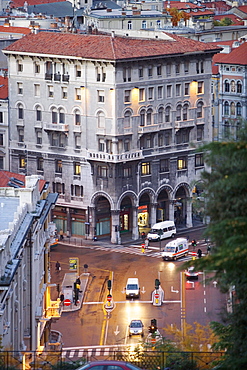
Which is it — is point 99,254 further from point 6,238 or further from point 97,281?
point 6,238

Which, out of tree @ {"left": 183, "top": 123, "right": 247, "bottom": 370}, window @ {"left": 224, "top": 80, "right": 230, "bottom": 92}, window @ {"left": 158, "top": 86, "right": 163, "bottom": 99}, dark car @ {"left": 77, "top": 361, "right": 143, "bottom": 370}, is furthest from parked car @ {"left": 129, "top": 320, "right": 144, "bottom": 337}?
window @ {"left": 224, "top": 80, "right": 230, "bottom": 92}

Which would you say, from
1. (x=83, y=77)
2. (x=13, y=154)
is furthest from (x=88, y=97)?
(x=13, y=154)

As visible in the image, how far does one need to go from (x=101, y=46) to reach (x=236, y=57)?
39.8m

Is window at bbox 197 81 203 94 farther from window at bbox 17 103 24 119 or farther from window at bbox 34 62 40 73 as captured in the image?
window at bbox 17 103 24 119

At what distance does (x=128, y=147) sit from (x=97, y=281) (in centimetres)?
2233

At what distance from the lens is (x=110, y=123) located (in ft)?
453

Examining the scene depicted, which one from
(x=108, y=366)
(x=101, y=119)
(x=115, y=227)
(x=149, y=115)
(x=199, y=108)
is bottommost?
(x=108, y=366)

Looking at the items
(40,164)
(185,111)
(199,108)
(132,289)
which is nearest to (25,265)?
(132,289)

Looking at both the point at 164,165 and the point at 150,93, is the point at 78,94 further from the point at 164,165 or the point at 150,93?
the point at 164,165

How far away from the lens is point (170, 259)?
427 feet

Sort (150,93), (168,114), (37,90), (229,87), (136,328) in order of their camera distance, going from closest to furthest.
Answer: (136,328), (150,93), (168,114), (37,90), (229,87)

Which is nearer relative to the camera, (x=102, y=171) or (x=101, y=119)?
(x=101, y=119)

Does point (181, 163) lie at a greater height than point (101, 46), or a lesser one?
lesser

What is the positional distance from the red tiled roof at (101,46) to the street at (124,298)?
69.8ft
